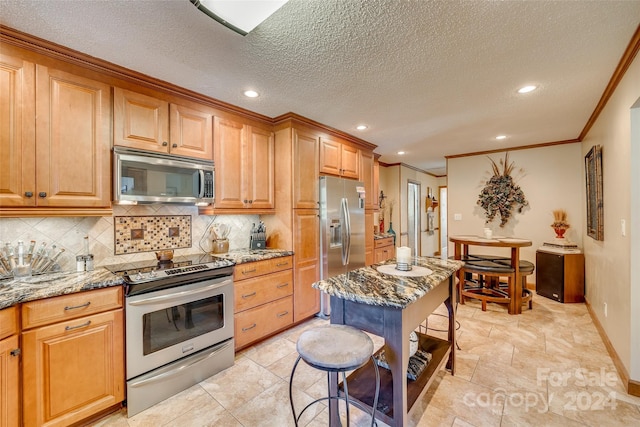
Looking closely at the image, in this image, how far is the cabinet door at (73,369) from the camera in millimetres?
1502

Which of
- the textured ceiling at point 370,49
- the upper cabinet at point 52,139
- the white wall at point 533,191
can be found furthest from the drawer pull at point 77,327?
the white wall at point 533,191

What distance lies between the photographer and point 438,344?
217cm

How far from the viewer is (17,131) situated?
1.68 meters

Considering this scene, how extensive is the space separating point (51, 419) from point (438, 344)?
258 cm

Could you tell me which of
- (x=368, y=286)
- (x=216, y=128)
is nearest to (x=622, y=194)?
(x=368, y=286)

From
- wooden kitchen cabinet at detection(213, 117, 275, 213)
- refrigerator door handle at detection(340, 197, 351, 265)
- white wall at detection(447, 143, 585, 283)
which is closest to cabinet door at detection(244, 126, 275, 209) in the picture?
wooden kitchen cabinet at detection(213, 117, 275, 213)

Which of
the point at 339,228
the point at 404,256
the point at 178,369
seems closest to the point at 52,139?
the point at 178,369

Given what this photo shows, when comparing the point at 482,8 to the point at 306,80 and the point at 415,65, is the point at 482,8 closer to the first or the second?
the point at 415,65

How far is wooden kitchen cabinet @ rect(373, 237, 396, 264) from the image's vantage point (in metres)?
4.47

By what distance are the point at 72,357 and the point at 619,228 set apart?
4.03 metres

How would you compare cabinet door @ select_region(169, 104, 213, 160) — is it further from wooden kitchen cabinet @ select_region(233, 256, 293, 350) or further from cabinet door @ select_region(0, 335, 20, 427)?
cabinet door @ select_region(0, 335, 20, 427)

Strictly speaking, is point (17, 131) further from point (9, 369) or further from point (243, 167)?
point (243, 167)

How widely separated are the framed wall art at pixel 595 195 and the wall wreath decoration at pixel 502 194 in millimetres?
1162

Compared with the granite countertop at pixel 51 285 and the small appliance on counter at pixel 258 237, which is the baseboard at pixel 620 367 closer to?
the small appliance on counter at pixel 258 237
